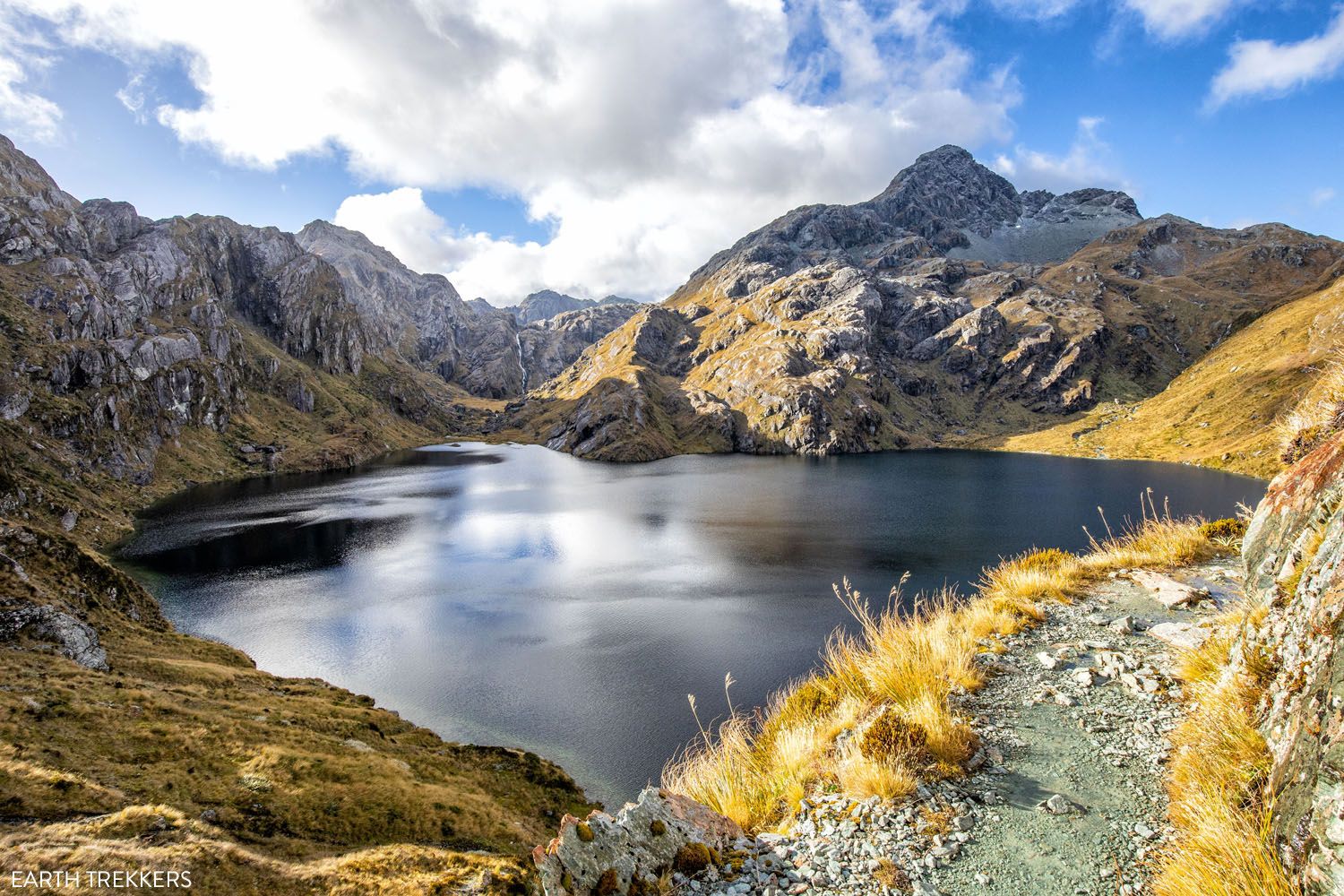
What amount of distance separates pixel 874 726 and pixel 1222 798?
3.99 metres

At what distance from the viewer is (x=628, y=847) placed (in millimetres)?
7301

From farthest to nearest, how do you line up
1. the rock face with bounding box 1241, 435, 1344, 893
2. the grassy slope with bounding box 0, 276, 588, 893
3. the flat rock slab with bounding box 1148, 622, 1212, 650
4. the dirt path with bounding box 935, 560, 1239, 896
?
the grassy slope with bounding box 0, 276, 588, 893
the flat rock slab with bounding box 1148, 622, 1212, 650
the dirt path with bounding box 935, 560, 1239, 896
the rock face with bounding box 1241, 435, 1344, 893

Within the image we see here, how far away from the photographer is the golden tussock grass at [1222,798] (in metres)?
4.52

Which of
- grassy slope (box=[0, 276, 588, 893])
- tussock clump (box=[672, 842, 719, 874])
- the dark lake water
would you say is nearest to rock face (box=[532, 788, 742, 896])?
tussock clump (box=[672, 842, 719, 874])

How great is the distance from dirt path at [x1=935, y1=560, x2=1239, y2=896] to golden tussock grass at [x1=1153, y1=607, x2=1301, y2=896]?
0.40 meters

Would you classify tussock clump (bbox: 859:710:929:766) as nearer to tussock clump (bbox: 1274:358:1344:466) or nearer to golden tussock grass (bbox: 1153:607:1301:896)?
golden tussock grass (bbox: 1153:607:1301:896)

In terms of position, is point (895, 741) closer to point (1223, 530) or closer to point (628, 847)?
point (628, 847)

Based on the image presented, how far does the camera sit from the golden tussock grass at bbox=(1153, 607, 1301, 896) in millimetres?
4523

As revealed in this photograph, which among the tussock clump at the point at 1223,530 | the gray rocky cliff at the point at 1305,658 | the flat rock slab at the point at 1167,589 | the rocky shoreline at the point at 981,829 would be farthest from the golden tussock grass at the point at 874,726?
the tussock clump at the point at 1223,530

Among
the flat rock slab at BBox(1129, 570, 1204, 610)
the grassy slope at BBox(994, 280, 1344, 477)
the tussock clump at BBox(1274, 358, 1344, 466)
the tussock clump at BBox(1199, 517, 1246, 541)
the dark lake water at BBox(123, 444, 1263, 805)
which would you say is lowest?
the dark lake water at BBox(123, 444, 1263, 805)

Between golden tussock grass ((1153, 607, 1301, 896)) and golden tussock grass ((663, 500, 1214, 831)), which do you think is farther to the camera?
golden tussock grass ((663, 500, 1214, 831))

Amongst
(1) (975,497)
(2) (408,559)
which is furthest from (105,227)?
(1) (975,497)

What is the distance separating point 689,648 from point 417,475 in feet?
376

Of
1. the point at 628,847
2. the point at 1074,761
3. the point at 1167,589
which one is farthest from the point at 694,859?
the point at 1167,589
